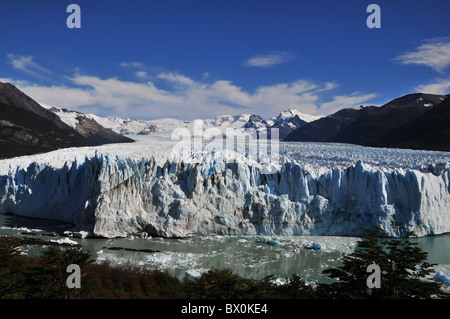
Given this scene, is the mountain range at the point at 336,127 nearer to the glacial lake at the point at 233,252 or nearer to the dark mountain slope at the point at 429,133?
the dark mountain slope at the point at 429,133

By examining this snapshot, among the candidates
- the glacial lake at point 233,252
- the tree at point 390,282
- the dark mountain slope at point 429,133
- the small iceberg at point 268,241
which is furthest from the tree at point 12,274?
the dark mountain slope at point 429,133

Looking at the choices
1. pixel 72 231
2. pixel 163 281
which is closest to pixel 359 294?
pixel 163 281

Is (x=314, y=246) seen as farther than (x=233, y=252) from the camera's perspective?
Yes

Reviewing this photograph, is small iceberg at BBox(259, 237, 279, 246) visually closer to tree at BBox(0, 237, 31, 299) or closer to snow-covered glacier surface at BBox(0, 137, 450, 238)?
snow-covered glacier surface at BBox(0, 137, 450, 238)

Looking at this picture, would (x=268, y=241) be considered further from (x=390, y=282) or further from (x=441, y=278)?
(x=390, y=282)

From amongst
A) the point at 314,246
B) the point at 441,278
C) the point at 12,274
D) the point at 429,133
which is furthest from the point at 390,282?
the point at 429,133
